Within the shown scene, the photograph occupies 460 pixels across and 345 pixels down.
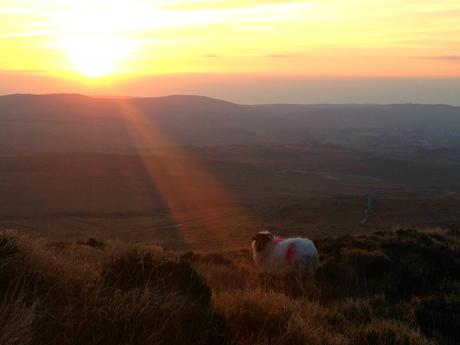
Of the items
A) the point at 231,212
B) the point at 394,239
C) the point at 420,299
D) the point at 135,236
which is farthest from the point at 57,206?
the point at 420,299

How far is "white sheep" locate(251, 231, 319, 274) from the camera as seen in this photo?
406 inches

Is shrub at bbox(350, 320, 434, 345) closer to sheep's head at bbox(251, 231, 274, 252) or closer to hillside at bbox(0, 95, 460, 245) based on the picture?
sheep's head at bbox(251, 231, 274, 252)

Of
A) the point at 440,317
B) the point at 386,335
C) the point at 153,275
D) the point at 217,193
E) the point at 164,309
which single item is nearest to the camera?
the point at 164,309

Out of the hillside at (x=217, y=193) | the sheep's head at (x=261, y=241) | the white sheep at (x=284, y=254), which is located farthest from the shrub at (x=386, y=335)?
the hillside at (x=217, y=193)

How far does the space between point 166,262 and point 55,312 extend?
228cm

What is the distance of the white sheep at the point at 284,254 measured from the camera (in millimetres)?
10312

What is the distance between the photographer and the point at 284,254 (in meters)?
10.6

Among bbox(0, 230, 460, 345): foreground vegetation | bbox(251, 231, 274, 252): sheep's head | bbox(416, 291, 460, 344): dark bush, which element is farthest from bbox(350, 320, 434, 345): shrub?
bbox(251, 231, 274, 252): sheep's head

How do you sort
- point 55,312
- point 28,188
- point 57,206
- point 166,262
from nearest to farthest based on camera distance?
point 55,312 → point 166,262 → point 57,206 → point 28,188

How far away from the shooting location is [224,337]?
4.89 meters

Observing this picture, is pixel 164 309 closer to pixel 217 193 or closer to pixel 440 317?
pixel 440 317

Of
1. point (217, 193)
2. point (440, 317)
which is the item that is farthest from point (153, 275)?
point (217, 193)

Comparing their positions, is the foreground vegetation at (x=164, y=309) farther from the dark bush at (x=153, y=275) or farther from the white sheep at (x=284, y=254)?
the white sheep at (x=284, y=254)

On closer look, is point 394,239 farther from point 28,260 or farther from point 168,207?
point 168,207
